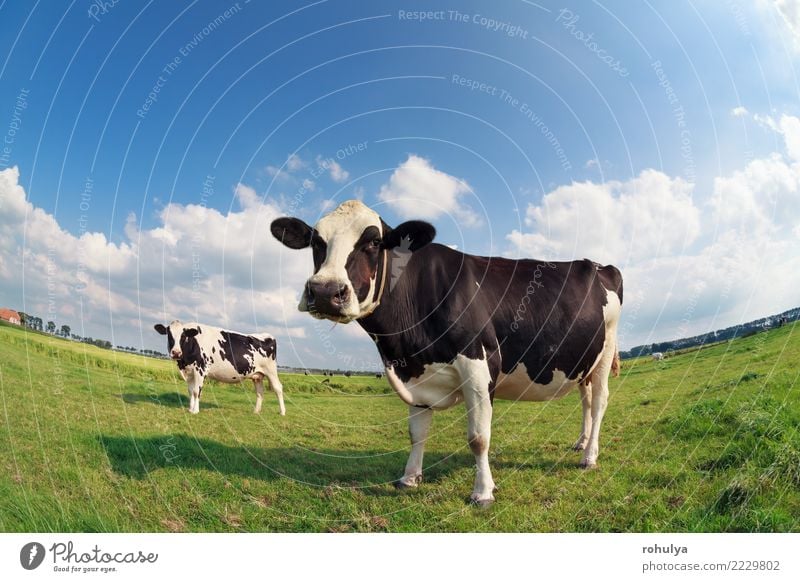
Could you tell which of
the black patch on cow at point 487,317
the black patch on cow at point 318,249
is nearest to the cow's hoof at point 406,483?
the black patch on cow at point 487,317

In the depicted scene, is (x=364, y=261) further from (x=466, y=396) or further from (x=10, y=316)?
(x=10, y=316)

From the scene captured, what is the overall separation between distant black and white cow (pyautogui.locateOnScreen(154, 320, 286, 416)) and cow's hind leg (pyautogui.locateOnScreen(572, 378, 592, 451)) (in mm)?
7591

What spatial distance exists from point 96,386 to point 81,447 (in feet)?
16.1

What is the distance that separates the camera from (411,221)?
14.8 feet

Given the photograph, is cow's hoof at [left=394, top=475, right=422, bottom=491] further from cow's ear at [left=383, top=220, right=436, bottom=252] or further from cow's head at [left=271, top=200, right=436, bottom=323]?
cow's ear at [left=383, top=220, right=436, bottom=252]

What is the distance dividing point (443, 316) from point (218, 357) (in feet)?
31.9

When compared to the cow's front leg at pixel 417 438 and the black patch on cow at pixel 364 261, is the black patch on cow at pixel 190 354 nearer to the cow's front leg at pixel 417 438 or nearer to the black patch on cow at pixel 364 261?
the cow's front leg at pixel 417 438

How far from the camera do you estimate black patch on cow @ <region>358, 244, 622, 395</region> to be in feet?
15.5

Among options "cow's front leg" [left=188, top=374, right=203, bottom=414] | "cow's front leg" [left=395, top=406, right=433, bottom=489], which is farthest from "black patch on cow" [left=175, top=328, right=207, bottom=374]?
"cow's front leg" [left=395, top=406, right=433, bottom=489]

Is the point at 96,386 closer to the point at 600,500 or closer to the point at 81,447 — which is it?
the point at 81,447

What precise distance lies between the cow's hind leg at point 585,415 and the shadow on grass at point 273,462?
5.28 feet
